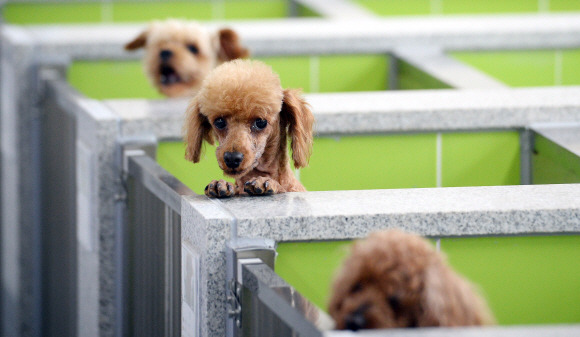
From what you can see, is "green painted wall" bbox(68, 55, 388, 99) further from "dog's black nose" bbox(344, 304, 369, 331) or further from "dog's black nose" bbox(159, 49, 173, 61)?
"dog's black nose" bbox(344, 304, 369, 331)

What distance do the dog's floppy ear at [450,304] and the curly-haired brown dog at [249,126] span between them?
2.87 ft

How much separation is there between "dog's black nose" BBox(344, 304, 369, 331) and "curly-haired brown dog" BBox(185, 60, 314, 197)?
816 millimetres

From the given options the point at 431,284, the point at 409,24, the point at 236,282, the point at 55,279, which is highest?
the point at 409,24

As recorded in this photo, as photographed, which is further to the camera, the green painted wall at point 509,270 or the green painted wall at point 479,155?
the green painted wall at point 479,155

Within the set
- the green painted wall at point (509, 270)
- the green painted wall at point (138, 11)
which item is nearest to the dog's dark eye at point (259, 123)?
the green painted wall at point (509, 270)

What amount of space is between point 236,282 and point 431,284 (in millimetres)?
772

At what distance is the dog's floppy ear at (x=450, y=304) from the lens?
1.56m

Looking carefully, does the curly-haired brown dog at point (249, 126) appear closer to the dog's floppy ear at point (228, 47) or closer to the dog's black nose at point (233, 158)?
the dog's black nose at point (233, 158)

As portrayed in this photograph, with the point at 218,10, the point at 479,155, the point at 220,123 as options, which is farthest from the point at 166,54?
the point at 218,10

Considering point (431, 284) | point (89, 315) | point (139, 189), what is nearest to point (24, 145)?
point (89, 315)

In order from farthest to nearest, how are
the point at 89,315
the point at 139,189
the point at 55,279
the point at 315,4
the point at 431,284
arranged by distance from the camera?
the point at 315,4, the point at 55,279, the point at 89,315, the point at 139,189, the point at 431,284

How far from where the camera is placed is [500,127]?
11.0 feet

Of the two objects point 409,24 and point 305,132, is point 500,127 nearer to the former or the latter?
point 305,132

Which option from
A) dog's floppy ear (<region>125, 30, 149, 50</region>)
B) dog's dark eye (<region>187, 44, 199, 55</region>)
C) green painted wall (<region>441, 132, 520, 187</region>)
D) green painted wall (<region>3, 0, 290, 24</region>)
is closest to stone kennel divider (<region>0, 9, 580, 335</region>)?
green painted wall (<region>441, 132, 520, 187</region>)
